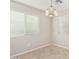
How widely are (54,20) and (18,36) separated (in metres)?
1.88

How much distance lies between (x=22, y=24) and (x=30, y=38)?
60 centimetres

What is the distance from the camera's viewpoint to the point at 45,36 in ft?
12.5

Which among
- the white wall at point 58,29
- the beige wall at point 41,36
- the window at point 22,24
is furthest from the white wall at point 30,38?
the white wall at point 58,29

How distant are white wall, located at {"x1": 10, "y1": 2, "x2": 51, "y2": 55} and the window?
14 centimetres

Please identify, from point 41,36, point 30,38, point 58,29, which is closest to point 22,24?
point 30,38

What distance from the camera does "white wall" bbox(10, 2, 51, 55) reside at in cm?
249

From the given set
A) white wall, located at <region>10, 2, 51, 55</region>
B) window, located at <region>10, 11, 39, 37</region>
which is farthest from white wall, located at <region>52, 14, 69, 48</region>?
window, located at <region>10, 11, 39, 37</region>

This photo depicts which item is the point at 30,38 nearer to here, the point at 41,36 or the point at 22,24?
the point at 22,24

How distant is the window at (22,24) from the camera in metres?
2.45

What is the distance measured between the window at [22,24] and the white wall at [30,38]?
140mm
